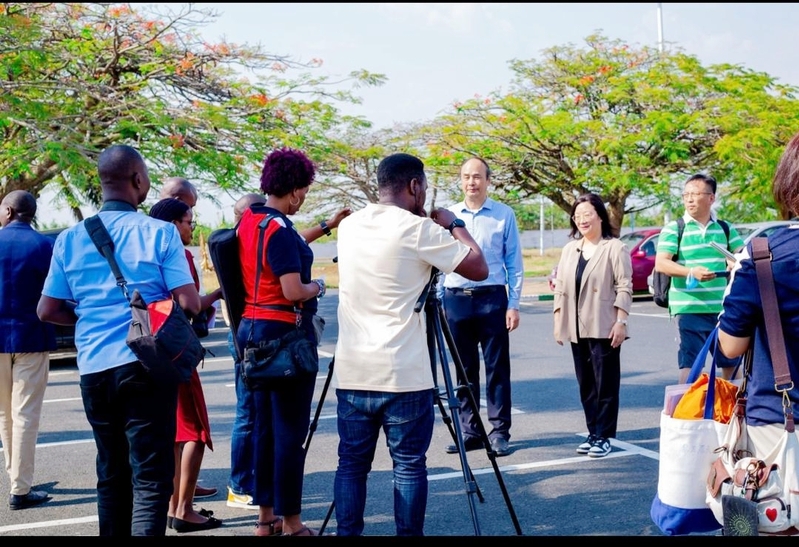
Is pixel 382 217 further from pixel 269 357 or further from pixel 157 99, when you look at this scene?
pixel 157 99

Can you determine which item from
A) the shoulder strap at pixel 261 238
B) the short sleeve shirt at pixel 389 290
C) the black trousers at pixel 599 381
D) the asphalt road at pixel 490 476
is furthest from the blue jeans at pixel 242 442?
the black trousers at pixel 599 381

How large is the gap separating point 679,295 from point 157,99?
1182 centimetres

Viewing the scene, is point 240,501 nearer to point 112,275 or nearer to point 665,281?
point 112,275

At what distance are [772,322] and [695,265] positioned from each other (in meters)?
3.16

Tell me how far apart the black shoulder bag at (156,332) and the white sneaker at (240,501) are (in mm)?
1755

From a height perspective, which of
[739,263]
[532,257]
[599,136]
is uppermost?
[599,136]

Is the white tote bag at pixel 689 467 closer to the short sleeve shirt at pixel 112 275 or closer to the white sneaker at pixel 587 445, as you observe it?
the short sleeve shirt at pixel 112 275

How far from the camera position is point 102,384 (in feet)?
12.2

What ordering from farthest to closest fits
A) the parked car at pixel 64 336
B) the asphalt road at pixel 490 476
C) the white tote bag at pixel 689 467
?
1. the parked car at pixel 64 336
2. the asphalt road at pixel 490 476
3. the white tote bag at pixel 689 467

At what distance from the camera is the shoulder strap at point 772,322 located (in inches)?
111

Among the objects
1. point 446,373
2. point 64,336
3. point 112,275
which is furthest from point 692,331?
point 64,336

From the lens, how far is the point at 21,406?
5.43 metres

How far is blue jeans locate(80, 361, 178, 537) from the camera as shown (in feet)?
12.1
